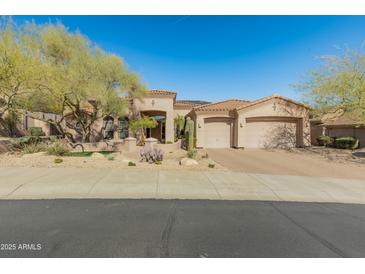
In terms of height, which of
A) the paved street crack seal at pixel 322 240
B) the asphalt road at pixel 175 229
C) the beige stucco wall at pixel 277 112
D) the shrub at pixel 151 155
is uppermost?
the beige stucco wall at pixel 277 112

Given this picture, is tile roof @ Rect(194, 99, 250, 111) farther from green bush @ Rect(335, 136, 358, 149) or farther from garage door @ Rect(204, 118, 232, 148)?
green bush @ Rect(335, 136, 358, 149)

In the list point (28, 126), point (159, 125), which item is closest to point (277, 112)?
point (159, 125)

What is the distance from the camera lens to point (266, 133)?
16453 millimetres

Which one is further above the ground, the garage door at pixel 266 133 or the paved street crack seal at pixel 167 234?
the garage door at pixel 266 133

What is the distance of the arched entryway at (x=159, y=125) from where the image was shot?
19.1 metres

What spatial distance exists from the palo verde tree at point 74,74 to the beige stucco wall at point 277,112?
34.1 ft

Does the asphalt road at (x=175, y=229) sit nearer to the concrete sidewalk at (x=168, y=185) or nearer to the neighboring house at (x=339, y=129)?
the concrete sidewalk at (x=168, y=185)

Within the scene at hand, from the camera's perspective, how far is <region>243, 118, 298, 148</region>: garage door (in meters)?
16.4

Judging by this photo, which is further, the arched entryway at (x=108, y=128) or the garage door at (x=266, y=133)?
the arched entryway at (x=108, y=128)

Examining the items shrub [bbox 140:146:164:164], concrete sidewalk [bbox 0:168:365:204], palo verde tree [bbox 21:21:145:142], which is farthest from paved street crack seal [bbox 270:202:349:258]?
palo verde tree [bbox 21:21:145:142]

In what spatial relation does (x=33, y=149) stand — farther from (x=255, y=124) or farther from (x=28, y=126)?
(x=255, y=124)

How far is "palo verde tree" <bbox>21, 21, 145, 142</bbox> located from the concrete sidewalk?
5.97 metres

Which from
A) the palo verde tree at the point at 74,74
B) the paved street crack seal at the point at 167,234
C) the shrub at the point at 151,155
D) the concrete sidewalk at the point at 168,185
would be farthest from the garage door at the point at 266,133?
the paved street crack seal at the point at 167,234

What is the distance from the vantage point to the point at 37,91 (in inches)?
403
